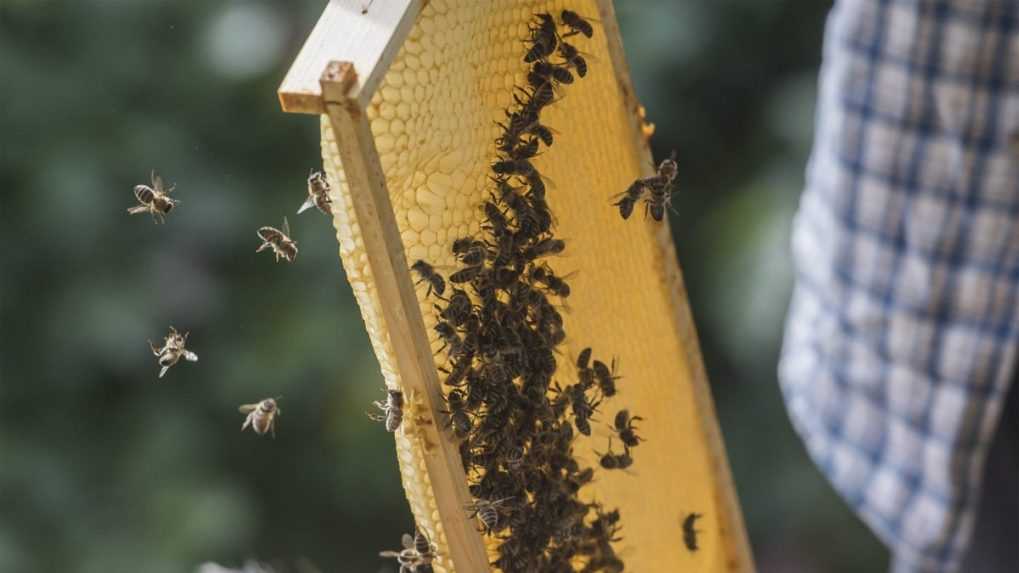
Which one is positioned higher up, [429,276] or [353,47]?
[353,47]

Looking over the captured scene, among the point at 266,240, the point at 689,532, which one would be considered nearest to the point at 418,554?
the point at 266,240

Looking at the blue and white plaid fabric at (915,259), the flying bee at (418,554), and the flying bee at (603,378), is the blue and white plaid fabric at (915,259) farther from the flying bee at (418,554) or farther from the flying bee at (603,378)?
the flying bee at (418,554)

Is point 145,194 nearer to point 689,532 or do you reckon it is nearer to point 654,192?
point 654,192

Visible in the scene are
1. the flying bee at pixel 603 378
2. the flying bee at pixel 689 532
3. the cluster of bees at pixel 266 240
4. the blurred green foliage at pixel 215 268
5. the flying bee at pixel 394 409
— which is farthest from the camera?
the blurred green foliage at pixel 215 268

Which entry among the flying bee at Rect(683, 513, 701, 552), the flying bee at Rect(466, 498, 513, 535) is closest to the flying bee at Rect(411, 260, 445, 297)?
the flying bee at Rect(466, 498, 513, 535)

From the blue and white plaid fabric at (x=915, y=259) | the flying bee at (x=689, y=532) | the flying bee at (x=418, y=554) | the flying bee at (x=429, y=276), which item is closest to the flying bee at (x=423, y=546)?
the flying bee at (x=418, y=554)

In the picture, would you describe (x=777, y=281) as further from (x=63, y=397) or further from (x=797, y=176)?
(x=63, y=397)

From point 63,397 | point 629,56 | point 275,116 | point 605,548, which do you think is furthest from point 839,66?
point 63,397

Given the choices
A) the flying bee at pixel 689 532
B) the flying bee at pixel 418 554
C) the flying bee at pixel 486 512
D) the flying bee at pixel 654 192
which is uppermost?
the flying bee at pixel 654 192
